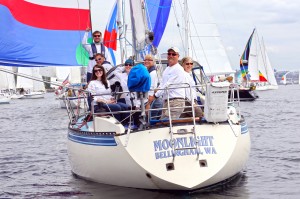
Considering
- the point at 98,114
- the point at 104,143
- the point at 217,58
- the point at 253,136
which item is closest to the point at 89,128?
the point at 98,114

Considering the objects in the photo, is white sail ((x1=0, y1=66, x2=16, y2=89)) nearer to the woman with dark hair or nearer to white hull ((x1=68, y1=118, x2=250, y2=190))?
the woman with dark hair

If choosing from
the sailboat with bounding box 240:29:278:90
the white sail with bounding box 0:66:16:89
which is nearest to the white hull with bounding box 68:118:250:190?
the sailboat with bounding box 240:29:278:90

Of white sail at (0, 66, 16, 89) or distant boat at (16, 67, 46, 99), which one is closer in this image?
white sail at (0, 66, 16, 89)

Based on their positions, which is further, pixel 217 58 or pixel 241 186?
pixel 217 58

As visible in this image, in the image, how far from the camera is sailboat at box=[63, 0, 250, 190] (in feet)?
27.0

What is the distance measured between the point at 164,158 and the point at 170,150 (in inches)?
6.3

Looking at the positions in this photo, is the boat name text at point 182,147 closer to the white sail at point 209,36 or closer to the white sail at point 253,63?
the white sail at point 209,36

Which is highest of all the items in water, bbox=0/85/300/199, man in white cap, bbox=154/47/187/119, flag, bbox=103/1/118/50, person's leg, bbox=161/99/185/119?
flag, bbox=103/1/118/50

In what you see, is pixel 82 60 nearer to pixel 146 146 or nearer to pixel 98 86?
pixel 98 86

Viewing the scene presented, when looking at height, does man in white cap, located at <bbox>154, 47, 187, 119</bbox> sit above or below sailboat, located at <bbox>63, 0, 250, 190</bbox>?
above

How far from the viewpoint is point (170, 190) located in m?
8.36

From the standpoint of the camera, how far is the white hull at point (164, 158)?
821cm

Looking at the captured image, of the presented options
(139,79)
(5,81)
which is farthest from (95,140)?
(5,81)

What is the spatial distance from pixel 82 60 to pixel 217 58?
27317 millimetres
